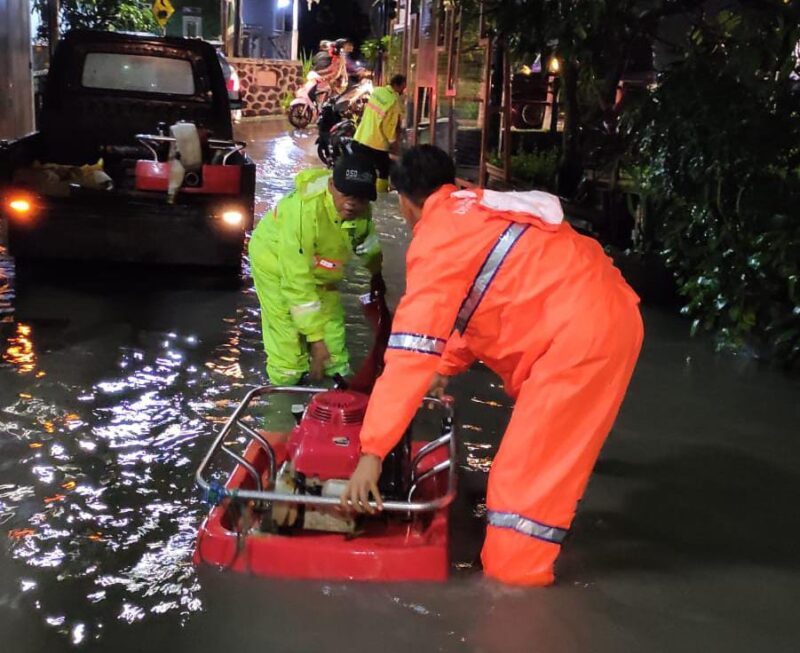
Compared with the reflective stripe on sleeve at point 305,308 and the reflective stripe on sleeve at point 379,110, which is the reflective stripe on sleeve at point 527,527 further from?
the reflective stripe on sleeve at point 379,110

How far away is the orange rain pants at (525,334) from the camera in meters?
2.93

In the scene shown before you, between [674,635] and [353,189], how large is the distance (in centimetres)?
227

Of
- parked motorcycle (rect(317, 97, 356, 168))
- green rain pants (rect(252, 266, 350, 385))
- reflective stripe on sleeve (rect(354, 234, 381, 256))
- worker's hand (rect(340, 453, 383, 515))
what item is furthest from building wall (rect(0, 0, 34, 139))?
worker's hand (rect(340, 453, 383, 515))

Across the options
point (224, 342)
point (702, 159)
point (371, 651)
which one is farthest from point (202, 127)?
point (371, 651)

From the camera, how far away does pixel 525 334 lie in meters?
3.12

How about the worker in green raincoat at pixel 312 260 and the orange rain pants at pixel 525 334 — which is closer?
the orange rain pants at pixel 525 334

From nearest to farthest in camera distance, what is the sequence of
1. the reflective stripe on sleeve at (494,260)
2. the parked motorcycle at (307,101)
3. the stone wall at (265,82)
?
the reflective stripe on sleeve at (494,260), the parked motorcycle at (307,101), the stone wall at (265,82)

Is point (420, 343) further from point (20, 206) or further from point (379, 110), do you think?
point (379, 110)

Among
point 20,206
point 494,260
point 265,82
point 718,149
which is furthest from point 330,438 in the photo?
point 265,82

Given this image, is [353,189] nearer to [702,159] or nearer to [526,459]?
[526,459]

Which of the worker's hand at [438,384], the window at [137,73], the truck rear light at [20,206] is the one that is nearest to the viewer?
the worker's hand at [438,384]

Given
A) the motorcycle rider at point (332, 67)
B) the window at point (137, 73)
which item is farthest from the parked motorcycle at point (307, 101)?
the window at point (137, 73)

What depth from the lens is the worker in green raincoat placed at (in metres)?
4.39

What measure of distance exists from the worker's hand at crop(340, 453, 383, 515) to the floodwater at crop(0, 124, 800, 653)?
493mm
